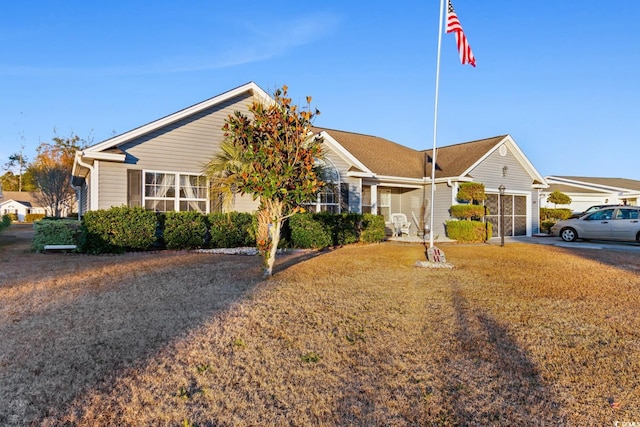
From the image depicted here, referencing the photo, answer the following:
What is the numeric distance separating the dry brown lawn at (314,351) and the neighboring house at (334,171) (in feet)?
16.3

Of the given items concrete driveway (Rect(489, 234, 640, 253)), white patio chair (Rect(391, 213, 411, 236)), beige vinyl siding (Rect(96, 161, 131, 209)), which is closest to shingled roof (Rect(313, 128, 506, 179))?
white patio chair (Rect(391, 213, 411, 236))

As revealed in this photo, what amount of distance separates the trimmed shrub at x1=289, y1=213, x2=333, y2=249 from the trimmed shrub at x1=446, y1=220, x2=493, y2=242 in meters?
6.42

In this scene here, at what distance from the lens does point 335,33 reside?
579 inches

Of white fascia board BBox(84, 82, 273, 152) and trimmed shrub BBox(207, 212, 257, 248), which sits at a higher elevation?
white fascia board BBox(84, 82, 273, 152)

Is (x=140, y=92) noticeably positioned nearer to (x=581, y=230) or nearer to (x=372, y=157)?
(x=372, y=157)

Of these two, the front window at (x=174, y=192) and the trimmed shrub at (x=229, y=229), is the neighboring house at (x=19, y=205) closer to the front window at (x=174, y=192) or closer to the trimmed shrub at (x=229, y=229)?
the front window at (x=174, y=192)

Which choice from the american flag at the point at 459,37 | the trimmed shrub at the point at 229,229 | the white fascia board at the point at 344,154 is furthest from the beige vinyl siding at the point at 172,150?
the american flag at the point at 459,37

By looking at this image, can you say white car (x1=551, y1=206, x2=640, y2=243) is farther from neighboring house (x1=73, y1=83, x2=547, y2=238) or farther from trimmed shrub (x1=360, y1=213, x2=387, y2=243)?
trimmed shrub (x1=360, y1=213, x2=387, y2=243)

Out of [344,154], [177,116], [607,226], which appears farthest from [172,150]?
[607,226]

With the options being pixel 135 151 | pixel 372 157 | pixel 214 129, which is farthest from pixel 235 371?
pixel 372 157

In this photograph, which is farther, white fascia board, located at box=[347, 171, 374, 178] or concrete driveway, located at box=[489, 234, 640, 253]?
white fascia board, located at box=[347, 171, 374, 178]

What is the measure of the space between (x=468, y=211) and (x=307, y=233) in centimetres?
772

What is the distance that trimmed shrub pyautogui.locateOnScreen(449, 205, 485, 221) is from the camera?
1609 cm

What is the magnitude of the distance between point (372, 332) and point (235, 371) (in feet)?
5.34
